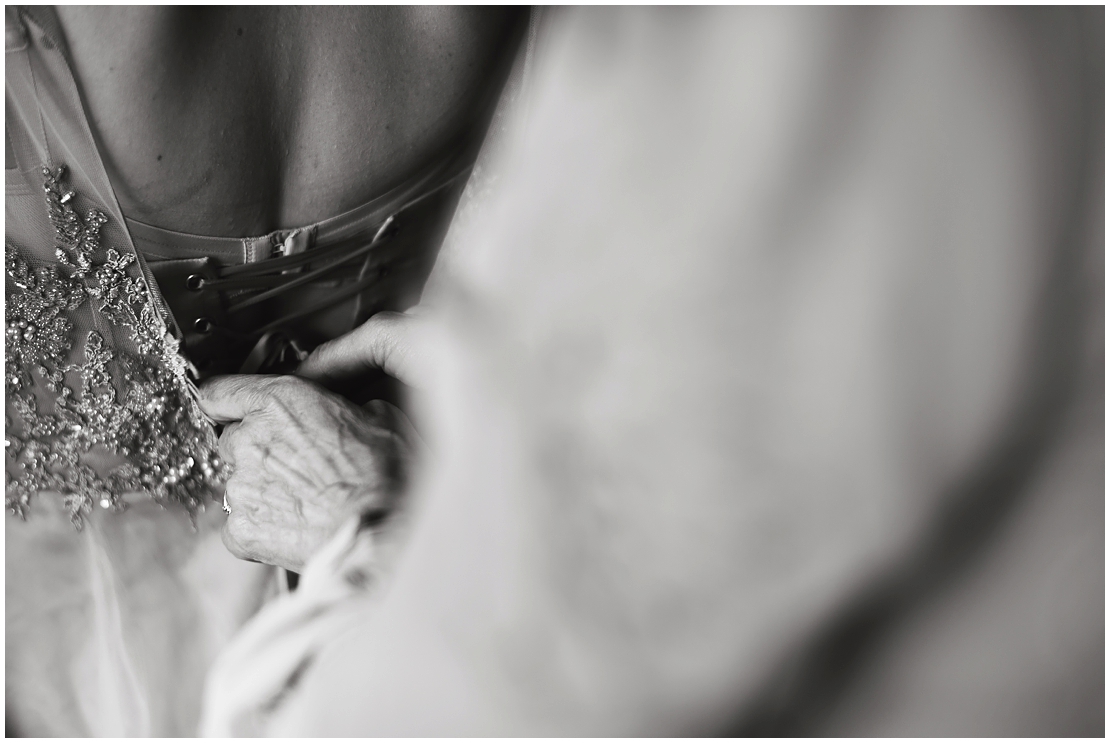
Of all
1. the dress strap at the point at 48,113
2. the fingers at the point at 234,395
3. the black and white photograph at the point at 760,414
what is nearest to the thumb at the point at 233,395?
the fingers at the point at 234,395

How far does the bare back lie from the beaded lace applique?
45 millimetres

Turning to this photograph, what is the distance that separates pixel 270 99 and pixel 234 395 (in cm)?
19

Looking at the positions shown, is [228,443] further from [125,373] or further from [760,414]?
[760,414]

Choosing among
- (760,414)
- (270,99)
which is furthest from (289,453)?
(760,414)

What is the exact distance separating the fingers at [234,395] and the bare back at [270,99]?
0.32 ft

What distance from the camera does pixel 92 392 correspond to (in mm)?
476

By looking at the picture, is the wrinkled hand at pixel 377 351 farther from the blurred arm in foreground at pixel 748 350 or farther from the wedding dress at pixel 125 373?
the blurred arm in foreground at pixel 748 350

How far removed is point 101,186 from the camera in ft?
1.31

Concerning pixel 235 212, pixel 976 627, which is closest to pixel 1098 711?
pixel 976 627

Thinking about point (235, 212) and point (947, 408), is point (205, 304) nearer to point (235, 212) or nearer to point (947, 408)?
point (235, 212)

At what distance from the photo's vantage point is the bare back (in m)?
0.37

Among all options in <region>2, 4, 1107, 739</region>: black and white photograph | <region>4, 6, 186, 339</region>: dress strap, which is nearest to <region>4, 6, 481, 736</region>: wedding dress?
<region>4, 6, 186, 339</region>: dress strap

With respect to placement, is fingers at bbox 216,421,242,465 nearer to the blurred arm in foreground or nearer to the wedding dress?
the wedding dress

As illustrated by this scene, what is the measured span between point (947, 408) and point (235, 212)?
1.36 ft
